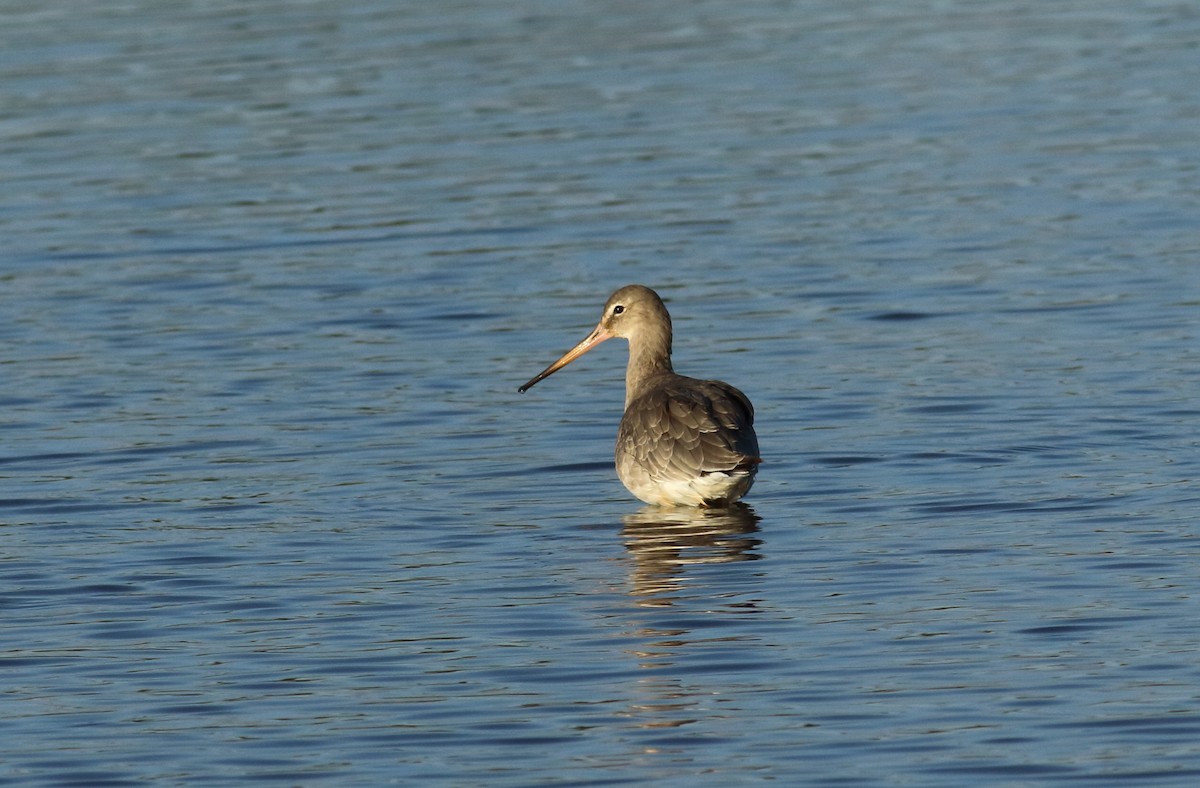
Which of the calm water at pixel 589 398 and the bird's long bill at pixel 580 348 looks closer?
the calm water at pixel 589 398

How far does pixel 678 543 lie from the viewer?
11383mm

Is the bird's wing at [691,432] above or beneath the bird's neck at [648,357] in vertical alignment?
above

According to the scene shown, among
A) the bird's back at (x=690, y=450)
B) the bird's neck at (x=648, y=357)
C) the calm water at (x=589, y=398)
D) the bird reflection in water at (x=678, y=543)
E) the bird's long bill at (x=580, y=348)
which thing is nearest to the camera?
the calm water at (x=589, y=398)

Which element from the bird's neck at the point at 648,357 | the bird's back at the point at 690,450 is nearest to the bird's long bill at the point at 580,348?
the bird's neck at the point at 648,357

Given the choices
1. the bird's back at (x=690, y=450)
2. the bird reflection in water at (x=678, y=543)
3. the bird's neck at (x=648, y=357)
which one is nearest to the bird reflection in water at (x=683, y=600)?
the bird reflection in water at (x=678, y=543)

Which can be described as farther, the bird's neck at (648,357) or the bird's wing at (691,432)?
the bird's neck at (648,357)

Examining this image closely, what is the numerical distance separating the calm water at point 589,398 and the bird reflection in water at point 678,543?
46 mm

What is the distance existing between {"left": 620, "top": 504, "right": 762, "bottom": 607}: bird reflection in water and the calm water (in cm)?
5

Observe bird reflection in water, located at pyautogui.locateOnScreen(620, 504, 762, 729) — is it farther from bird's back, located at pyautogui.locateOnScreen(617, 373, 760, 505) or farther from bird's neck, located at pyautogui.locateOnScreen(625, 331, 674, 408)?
bird's neck, located at pyautogui.locateOnScreen(625, 331, 674, 408)

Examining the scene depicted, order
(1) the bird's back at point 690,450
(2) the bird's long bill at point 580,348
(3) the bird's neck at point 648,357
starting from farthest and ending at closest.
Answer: (2) the bird's long bill at point 580,348 < (3) the bird's neck at point 648,357 < (1) the bird's back at point 690,450

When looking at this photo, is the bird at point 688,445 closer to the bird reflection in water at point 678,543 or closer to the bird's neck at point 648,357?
the bird reflection in water at point 678,543

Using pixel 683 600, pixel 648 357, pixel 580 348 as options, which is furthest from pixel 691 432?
pixel 580 348

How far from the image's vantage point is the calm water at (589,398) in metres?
8.68

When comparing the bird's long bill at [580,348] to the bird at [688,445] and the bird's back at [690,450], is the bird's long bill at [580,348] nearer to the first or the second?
the bird at [688,445]
